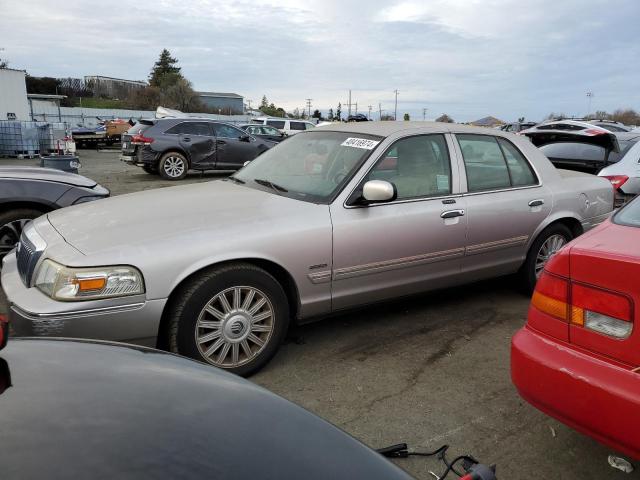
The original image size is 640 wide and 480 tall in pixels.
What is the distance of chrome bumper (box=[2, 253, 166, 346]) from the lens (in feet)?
9.03

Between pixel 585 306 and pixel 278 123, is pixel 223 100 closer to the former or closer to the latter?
pixel 278 123

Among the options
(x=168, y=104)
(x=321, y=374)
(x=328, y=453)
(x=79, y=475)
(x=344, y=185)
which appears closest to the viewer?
(x=79, y=475)

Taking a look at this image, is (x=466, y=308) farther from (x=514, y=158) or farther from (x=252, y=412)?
(x=252, y=412)

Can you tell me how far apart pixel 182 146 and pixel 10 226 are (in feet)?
31.6

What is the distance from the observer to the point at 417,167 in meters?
4.07

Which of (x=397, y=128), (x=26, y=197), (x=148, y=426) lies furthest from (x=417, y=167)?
(x=26, y=197)

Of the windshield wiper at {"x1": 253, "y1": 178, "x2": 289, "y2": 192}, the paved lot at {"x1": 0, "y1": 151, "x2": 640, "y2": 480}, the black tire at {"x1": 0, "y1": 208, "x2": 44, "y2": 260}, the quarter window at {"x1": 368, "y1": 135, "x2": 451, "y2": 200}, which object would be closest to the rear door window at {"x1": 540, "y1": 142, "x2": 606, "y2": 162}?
the paved lot at {"x1": 0, "y1": 151, "x2": 640, "y2": 480}

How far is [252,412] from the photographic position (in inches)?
59.9

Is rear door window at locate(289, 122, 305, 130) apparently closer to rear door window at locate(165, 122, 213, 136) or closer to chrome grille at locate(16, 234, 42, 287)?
rear door window at locate(165, 122, 213, 136)

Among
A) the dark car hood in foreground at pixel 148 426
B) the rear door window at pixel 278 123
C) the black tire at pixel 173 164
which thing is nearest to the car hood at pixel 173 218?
the dark car hood in foreground at pixel 148 426

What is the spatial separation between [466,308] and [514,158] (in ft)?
4.53

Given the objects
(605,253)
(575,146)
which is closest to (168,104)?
(575,146)

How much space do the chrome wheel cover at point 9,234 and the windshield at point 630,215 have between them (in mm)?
4778

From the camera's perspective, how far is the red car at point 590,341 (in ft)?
6.54
